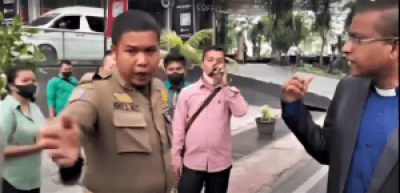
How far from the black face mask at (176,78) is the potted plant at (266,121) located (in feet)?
16.1

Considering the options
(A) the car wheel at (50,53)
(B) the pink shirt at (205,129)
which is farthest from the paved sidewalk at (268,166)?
(A) the car wheel at (50,53)

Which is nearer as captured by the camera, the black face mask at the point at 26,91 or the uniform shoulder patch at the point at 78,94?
the uniform shoulder patch at the point at 78,94

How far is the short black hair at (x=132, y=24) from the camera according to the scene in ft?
5.62

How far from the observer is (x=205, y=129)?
11.6 feet

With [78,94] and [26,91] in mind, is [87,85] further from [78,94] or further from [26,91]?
[26,91]

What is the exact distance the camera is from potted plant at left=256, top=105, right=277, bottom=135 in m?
8.92

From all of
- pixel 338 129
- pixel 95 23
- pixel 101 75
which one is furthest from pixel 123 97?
pixel 95 23

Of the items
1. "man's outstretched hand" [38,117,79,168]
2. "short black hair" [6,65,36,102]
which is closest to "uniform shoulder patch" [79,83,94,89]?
"man's outstretched hand" [38,117,79,168]

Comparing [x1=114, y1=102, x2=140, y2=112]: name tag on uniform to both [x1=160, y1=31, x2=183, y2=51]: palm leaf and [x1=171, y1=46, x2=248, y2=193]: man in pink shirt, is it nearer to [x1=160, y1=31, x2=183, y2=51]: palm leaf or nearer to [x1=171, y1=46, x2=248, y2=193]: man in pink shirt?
[x1=171, y1=46, x2=248, y2=193]: man in pink shirt

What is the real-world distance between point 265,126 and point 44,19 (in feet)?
23.3

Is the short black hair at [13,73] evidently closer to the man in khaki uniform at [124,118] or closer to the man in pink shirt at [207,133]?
the man in pink shirt at [207,133]

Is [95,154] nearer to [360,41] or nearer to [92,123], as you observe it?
[92,123]

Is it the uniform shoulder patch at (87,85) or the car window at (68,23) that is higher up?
the car window at (68,23)

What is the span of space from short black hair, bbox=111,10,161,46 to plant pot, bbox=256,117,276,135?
746 cm
